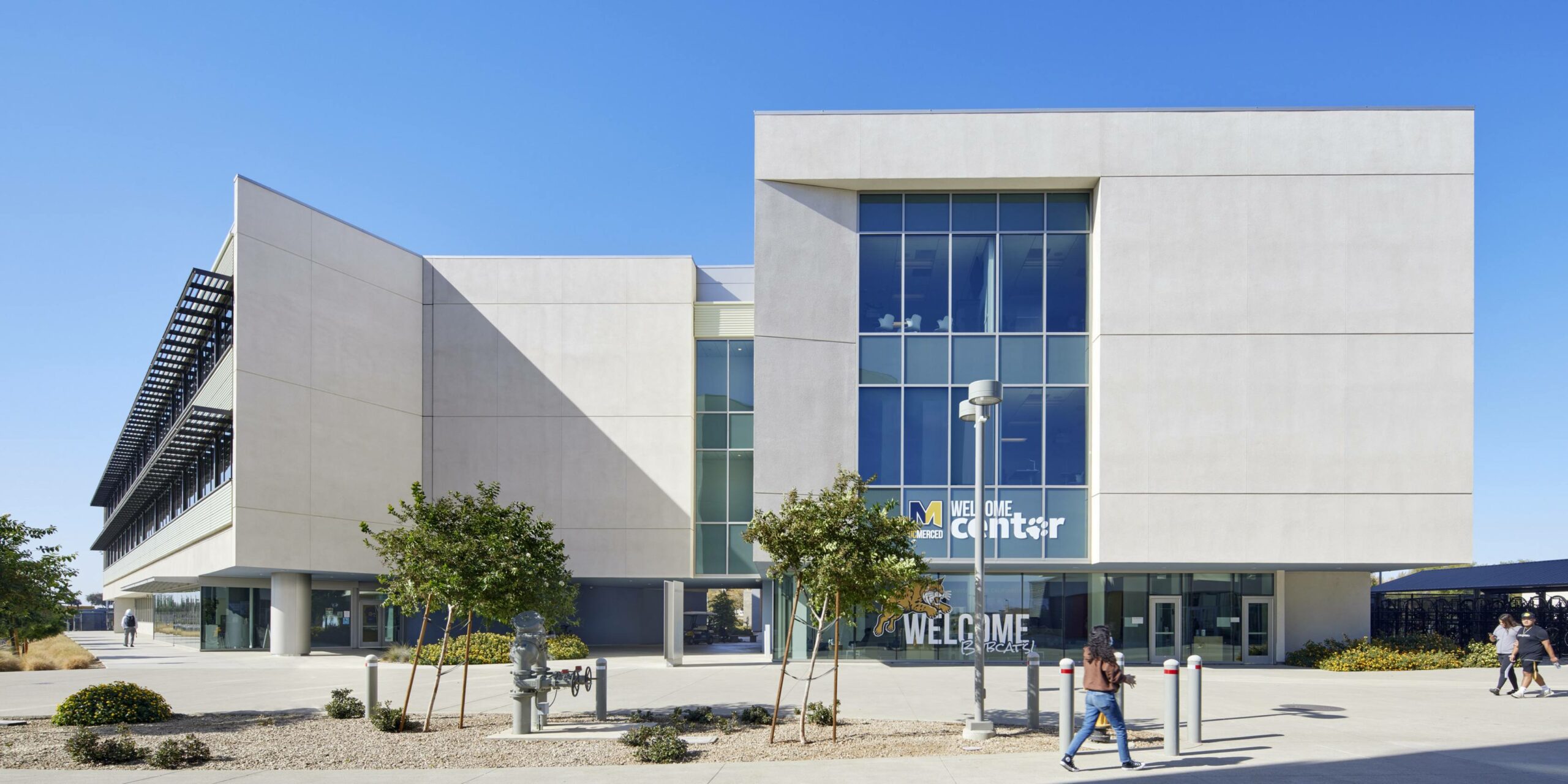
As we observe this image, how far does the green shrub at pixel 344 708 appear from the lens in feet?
49.5

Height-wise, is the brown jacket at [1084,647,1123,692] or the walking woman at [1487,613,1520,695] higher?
the brown jacket at [1084,647,1123,692]

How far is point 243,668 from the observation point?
26.6m

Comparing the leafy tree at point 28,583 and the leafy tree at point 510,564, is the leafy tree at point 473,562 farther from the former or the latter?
the leafy tree at point 28,583

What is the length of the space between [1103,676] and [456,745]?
26.0 feet

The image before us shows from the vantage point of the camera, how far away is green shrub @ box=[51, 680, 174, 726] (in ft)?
47.8

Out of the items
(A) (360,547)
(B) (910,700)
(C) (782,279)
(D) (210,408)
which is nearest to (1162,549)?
(B) (910,700)

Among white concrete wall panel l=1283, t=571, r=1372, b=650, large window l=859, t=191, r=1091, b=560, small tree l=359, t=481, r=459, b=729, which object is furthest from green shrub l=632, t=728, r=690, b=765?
white concrete wall panel l=1283, t=571, r=1372, b=650

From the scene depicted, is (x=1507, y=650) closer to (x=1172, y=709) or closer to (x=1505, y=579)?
(x=1172, y=709)

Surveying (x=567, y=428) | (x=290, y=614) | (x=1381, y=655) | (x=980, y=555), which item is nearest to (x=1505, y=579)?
(x=1381, y=655)

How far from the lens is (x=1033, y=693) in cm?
1363

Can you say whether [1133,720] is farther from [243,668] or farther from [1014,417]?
[243,668]

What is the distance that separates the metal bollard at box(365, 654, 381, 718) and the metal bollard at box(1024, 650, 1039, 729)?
9164 millimetres

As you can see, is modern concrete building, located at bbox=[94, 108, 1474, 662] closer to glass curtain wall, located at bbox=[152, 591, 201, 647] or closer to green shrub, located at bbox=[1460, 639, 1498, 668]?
green shrub, located at bbox=[1460, 639, 1498, 668]

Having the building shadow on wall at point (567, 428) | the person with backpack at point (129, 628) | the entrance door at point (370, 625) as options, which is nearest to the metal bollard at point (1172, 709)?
the building shadow on wall at point (567, 428)
